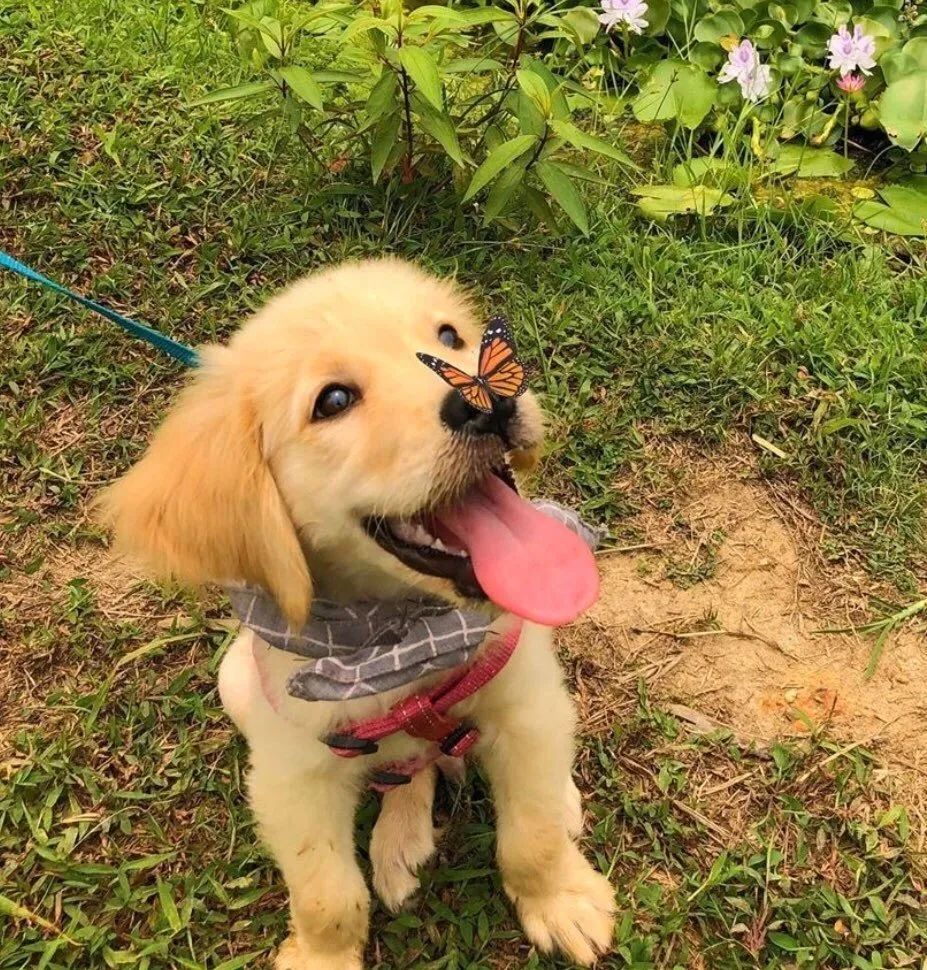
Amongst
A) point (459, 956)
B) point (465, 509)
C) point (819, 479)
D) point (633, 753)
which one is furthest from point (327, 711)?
point (819, 479)

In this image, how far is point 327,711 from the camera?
72.7 inches

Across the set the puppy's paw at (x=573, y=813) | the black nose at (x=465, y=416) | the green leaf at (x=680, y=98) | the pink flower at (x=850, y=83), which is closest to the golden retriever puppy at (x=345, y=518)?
the black nose at (x=465, y=416)

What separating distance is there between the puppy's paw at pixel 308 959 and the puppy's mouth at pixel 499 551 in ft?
3.28

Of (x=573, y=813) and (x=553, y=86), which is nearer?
(x=573, y=813)

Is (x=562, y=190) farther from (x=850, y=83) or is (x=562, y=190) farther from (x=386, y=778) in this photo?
(x=386, y=778)

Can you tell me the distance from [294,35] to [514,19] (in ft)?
2.33

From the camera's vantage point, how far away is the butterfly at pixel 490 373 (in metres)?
1.57

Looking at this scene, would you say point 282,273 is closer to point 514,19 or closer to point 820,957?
point 514,19

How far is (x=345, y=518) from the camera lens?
5.56 feet

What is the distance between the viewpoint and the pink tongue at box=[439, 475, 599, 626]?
5.34 ft

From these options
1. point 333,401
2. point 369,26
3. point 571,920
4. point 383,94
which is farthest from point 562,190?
point 571,920

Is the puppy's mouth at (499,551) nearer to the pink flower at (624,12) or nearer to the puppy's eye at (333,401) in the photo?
the puppy's eye at (333,401)

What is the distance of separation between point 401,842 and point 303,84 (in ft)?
7.26

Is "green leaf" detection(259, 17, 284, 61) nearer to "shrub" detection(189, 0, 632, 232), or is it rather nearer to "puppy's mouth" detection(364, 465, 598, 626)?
"shrub" detection(189, 0, 632, 232)
